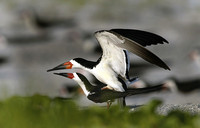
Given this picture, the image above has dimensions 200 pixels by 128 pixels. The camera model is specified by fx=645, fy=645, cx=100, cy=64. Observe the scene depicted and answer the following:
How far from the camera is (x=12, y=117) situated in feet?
17.3

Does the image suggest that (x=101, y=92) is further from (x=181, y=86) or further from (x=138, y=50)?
(x=181, y=86)

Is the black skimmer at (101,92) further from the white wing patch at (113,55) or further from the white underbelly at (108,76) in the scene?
the white wing patch at (113,55)

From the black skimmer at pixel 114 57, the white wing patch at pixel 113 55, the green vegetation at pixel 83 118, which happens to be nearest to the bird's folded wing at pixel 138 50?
the black skimmer at pixel 114 57

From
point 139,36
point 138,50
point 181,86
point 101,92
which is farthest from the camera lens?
point 181,86

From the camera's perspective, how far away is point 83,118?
5223mm

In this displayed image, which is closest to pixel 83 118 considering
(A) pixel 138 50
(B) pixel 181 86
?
(A) pixel 138 50

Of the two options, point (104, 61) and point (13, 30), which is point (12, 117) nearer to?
point (104, 61)

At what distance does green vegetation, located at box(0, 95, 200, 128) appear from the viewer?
4.93m

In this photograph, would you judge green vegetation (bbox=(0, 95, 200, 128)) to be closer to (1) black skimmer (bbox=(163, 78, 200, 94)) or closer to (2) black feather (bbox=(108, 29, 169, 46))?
(2) black feather (bbox=(108, 29, 169, 46))

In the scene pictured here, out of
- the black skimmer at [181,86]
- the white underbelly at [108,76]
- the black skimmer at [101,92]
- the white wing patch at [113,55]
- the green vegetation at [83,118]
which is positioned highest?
the green vegetation at [83,118]

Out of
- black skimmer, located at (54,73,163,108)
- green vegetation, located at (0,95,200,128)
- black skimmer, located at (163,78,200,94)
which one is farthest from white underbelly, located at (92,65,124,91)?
black skimmer, located at (163,78,200,94)

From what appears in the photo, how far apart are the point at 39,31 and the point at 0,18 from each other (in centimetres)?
286

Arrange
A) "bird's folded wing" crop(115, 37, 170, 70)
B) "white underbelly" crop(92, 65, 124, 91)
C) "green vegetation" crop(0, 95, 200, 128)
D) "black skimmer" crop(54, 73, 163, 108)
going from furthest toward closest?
"white underbelly" crop(92, 65, 124, 91) < "black skimmer" crop(54, 73, 163, 108) < "bird's folded wing" crop(115, 37, 170, 70) < "green vegetation" crop(0, 95, 200, 128)

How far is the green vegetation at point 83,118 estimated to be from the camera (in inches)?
194
